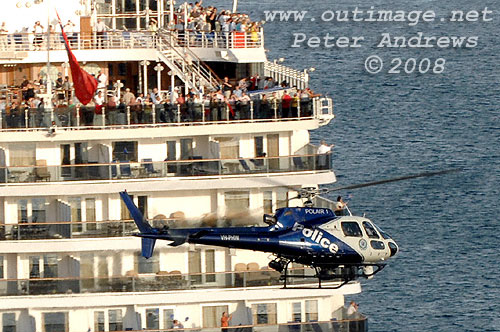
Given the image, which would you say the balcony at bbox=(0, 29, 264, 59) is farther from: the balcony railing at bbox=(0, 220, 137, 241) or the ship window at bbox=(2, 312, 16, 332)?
the ship window at bbox=(2, 312, 16, 332)

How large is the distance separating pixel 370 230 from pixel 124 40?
11880 mm

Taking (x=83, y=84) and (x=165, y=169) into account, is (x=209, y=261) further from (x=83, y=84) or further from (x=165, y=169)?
(x=83, y=84)

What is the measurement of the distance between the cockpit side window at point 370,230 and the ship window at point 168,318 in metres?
6.54

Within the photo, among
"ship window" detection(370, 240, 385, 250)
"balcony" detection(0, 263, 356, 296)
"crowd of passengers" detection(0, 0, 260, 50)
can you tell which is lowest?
"balcony" detection(0, 263, 356, 296)

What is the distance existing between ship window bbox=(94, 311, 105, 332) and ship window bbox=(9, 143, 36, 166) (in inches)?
193

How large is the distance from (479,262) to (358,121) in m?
37.4

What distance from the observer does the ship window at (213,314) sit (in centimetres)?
6625

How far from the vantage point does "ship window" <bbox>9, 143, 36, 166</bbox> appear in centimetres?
6600

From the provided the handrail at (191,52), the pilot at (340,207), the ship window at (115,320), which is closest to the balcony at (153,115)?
the pilot at (340,207)

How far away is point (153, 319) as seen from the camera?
66.1 meters

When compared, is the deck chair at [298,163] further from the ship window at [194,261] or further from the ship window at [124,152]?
the ship window at [124,152]

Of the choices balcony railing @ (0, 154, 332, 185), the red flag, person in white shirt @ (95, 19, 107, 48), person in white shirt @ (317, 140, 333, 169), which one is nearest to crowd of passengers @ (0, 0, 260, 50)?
person in white shirt @ (95, 19, 107, 48)

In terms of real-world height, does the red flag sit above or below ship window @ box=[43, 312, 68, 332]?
above

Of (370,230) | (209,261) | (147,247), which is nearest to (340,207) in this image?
(370,230)
